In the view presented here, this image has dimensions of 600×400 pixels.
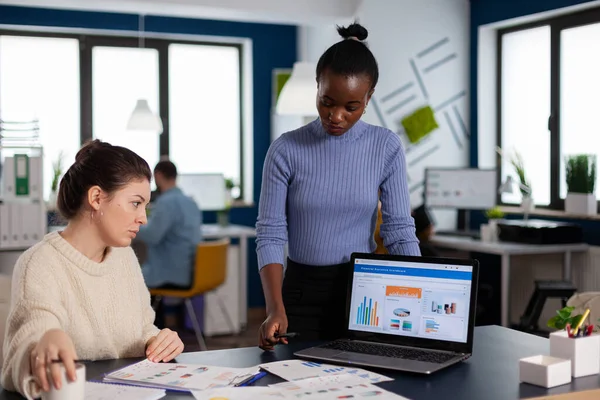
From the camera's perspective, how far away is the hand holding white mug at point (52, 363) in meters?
1.38

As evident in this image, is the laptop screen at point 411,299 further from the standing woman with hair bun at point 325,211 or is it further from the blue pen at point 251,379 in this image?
the blue pen at point 251,379

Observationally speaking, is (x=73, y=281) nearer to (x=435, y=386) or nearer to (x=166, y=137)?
(x=435, y=386)

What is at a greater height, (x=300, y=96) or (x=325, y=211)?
(x=300, y=96)

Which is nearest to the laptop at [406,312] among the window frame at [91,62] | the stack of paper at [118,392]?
the stack of paper at [118,392]

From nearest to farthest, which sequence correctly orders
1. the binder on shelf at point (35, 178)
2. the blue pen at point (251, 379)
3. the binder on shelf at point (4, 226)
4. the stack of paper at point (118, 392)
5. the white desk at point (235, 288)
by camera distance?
the stack of paper at point (118, 392)
the blue pen at point (251, 379)
the binder on shelf at point (4, 226)
the binder on shelf at point (35, 178)
the white desk at point (235, 288)

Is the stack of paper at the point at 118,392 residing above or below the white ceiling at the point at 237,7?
below

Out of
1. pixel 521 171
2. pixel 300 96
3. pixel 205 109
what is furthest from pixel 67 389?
pixel 205 109

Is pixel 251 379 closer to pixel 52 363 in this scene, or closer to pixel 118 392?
pixel 118 392

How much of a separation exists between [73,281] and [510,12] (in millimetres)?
4659

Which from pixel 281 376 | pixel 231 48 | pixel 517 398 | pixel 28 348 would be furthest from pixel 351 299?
pixel 231 48

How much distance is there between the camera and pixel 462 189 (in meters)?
5.85

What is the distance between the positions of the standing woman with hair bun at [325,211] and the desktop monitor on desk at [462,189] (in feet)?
11.9

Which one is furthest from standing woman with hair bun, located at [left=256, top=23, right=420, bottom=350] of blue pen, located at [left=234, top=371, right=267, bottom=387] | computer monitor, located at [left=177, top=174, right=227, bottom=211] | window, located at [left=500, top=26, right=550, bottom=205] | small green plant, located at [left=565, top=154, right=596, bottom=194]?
computer monitor, located at [left=177, top=174, right=227, bottom=211]

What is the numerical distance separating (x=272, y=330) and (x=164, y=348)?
0.28 metres
